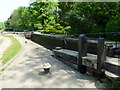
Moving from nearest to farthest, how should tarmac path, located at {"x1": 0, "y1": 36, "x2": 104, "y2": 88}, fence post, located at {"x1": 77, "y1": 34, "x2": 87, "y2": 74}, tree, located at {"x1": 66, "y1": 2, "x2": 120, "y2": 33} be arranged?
tarmac path, located at {"x1": 0, "y1": 36, "x2": 104, "y2": 88} < fence post, located at {"x1": 77, "y1": 34, "x2": 87, "y2": 74} < tree, located at {"x1": 66, "y1": 2, "x2": 120, "y2": 33}

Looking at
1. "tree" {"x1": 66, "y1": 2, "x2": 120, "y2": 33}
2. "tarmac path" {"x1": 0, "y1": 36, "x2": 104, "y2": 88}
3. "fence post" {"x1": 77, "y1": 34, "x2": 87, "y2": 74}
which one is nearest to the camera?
"tarmac path" {"x1": 0, "y1": 36, "x2": 104, "y2": 88}

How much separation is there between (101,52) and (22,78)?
9.29 feet

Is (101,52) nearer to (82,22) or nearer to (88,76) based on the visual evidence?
(88,76)

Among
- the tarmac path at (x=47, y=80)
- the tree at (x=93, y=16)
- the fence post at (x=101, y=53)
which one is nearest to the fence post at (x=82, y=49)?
the tarmac path at (x=47, y=80)

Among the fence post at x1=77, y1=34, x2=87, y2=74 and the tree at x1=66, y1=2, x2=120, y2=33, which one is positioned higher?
the tree at x1=66, y1=2, x2=120, y2=33

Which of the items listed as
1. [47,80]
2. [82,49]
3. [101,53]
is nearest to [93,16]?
[82,49]

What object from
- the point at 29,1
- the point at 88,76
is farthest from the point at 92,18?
the point at 29,1

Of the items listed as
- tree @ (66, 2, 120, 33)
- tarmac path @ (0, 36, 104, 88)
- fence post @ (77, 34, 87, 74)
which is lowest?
tarmac path @ (0, 36, 104, 88)

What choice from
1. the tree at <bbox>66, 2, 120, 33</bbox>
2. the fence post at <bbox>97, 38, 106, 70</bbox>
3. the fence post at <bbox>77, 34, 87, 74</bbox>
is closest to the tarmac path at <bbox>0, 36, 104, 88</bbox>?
the fence post at <bbox>77, 34, 87, 74</bbox>

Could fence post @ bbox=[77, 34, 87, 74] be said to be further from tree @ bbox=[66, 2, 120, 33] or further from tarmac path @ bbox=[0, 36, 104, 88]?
tree @ bbox=[66, 2, 120, 33]

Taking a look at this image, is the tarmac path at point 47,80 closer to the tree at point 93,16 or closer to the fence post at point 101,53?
the fence post at point 101,53

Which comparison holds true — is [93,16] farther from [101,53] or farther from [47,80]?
[47,80]

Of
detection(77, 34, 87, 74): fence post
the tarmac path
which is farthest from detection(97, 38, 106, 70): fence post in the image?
detection(77, 34, 87, 74): fence post

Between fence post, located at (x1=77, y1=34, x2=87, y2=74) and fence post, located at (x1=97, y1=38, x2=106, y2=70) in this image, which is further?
fence post, located at (x1=77, y1=34, x2=87, y2=74)
